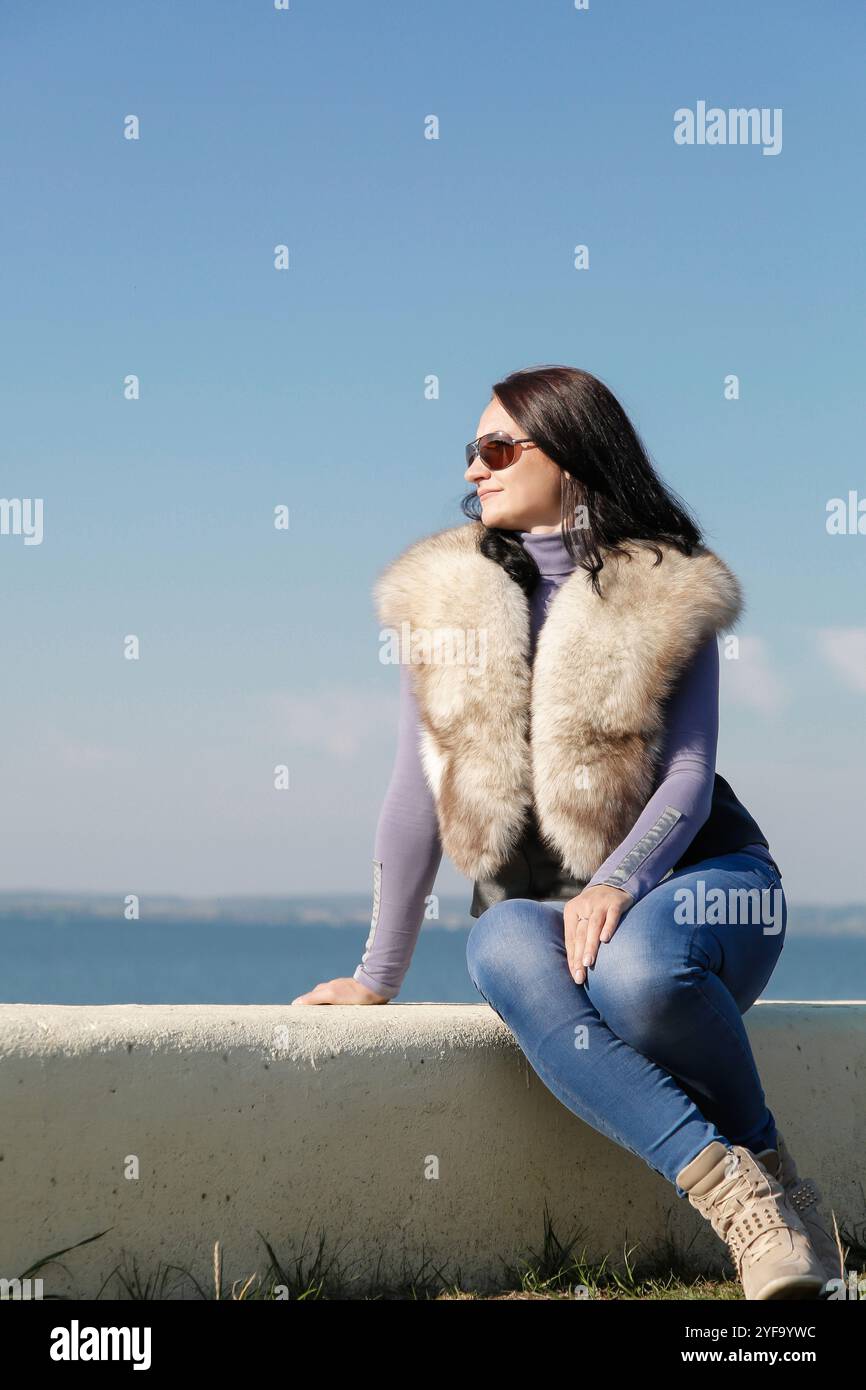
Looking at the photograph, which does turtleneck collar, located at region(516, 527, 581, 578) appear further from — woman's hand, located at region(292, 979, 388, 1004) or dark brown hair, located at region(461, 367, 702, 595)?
woman's hand, located at region(292, 979, 388, 1004)

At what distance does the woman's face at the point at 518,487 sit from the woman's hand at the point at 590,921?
0.91 meters

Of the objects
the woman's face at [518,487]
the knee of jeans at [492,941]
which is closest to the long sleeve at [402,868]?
the knee of jeans at [492,941]

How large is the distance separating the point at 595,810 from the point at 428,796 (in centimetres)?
42

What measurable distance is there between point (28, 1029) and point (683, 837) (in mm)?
1305

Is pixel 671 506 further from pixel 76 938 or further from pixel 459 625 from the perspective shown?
pixel 76 938

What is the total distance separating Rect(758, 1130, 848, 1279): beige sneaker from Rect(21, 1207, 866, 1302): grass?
0.22 m

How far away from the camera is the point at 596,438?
3137 millimetres

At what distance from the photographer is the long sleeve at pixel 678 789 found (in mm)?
2740

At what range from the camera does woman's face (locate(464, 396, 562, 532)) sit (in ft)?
10.3

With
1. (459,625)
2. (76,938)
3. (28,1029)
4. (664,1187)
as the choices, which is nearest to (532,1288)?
(664,1187)

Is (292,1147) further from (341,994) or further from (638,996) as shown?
(638,996)

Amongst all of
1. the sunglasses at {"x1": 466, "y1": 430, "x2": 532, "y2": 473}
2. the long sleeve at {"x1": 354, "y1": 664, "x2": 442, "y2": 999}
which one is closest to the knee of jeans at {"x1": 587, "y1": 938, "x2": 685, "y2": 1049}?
the long sleeve at {"x1": 354, "y1": 664, "x2": 442, "y2": 999}

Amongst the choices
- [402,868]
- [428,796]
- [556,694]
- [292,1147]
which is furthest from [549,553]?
[292,1147]

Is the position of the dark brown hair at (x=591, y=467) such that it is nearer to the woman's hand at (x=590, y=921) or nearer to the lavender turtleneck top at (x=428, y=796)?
the lavender turtleneck top at (x=428, y=796)
